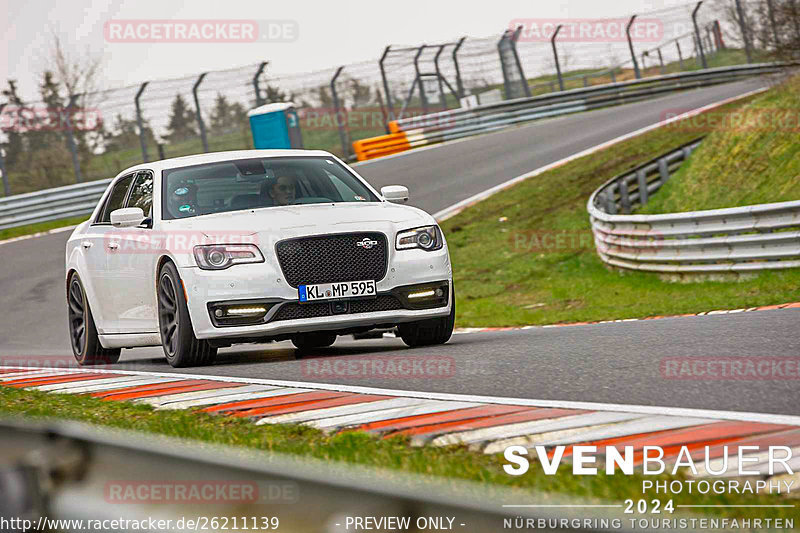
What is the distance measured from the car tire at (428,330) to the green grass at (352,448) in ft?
9.68

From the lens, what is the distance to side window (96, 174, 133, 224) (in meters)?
10.1

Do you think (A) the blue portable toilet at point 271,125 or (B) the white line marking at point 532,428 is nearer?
(B) the white line marking at point 532,428

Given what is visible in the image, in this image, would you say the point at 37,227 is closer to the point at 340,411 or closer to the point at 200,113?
the point at 200,113

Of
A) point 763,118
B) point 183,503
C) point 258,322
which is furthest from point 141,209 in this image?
point 763,118

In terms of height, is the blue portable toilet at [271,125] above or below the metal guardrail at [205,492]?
above

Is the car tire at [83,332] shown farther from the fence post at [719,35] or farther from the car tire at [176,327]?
the fence post at [719,35]

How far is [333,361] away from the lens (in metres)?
8.04

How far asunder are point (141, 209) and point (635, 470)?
19.9 ft

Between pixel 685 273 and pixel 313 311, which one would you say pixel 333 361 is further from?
pixel 685 273

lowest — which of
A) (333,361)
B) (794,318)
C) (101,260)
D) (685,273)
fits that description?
(685,273)

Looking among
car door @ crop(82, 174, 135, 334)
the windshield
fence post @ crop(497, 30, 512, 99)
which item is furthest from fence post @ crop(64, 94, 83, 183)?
the windshield

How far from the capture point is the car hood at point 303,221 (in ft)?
26.6

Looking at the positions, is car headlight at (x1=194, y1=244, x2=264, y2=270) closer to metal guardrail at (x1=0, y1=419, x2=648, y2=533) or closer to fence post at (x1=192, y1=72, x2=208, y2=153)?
metal guardrail at (x1=0, y1=419, x2=648, y2=533)

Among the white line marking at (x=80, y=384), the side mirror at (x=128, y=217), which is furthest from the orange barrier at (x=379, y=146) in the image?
the white line marking at (x=80, y=384)
